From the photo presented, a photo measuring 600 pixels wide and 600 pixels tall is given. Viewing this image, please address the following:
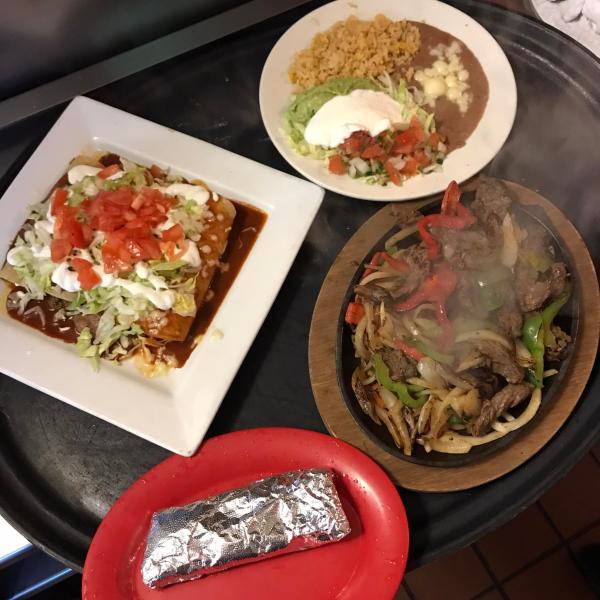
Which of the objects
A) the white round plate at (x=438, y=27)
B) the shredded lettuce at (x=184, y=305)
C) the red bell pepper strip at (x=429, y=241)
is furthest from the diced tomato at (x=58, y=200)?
the red bell pepper strip at (x=429, y=241)

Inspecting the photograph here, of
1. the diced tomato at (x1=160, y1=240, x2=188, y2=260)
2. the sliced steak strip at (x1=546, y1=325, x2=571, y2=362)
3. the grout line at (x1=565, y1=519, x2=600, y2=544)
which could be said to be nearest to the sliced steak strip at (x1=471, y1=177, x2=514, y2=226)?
the sliced steak strip at (x1=546, y1=325, x2=571, y2=362)

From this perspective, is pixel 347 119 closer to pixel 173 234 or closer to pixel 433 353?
pixel 173 234

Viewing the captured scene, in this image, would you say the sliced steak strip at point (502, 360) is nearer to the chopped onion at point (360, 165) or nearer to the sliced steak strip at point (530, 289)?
the sliced steak strip at point (530, 289)

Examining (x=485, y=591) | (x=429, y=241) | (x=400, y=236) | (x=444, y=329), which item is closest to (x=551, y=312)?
(x=444, y=329)

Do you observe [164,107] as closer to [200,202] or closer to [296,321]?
[200,202]

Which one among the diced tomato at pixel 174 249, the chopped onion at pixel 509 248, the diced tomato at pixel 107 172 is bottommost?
the diced tomato at pixel 174 249
